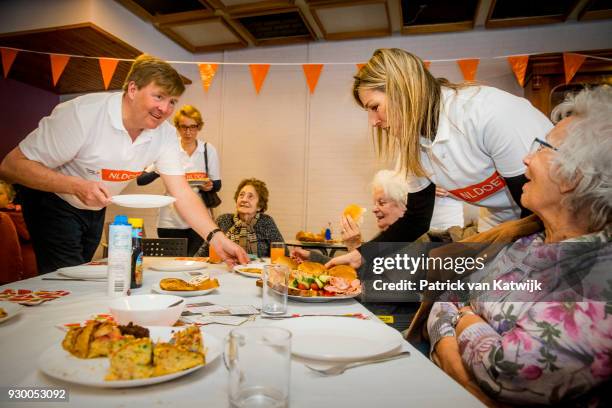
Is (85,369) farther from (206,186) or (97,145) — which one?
(206,186)

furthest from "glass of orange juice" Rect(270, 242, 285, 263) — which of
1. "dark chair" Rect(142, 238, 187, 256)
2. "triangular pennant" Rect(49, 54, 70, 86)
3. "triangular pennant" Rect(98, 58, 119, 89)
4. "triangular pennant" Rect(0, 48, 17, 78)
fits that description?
"triangular pennant" Rect(0, 48, 17, 78)

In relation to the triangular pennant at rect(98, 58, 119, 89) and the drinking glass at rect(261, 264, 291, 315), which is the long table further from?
the triangular pennant at rect(98, 58, 119, 89)

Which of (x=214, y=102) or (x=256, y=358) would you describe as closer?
(x=256, y=358)

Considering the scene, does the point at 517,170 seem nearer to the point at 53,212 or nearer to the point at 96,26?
the point at 53,212

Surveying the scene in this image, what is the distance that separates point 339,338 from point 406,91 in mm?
971

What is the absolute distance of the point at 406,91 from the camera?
4.78ft

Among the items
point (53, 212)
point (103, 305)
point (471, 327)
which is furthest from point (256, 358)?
point (53, 212)

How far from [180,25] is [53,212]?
291 centimetres

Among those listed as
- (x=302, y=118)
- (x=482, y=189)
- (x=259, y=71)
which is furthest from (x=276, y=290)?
(x=302, y=118)

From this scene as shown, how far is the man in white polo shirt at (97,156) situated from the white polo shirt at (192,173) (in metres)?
1.58

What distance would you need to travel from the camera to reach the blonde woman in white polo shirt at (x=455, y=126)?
1.39 m

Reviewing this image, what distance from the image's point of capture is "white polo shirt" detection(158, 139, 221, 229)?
12.1 feet

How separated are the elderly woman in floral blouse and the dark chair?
179 centimetres

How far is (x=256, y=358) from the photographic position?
0.55m
